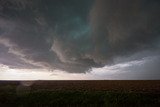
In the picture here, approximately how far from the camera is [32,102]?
31.8 metres

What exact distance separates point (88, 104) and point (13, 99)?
8314 mm

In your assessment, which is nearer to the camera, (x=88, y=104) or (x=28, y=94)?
(x=88, y=104)

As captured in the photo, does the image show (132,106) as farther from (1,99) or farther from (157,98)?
(1,99)

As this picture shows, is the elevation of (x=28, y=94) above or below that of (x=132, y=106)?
above

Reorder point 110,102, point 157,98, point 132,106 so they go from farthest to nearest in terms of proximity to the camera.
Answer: point 157,98, point 110,102, point 132,106

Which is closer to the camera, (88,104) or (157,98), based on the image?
(88,104)

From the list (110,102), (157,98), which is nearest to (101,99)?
(110,102)

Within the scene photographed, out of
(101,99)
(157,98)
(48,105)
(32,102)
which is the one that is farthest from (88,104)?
(157,98)

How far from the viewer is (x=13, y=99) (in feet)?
106

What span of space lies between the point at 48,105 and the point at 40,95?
3481mm

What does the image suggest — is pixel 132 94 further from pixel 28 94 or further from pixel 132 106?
pixel 28 94

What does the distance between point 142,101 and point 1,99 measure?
15169 mm

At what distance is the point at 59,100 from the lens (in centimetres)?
3191

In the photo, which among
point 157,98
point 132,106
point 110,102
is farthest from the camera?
point 157,98
